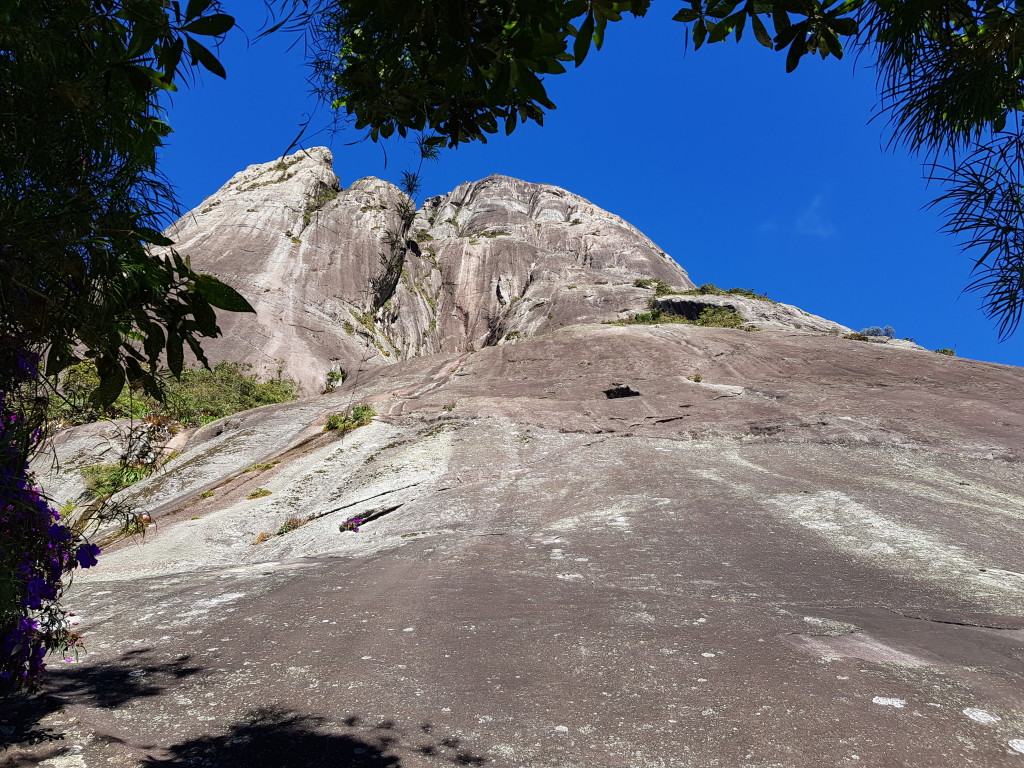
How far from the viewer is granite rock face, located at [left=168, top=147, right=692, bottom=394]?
42.8 m

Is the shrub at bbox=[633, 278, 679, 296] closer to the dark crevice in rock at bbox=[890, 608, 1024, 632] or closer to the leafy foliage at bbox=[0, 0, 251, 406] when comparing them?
the dark crevice in rock at bbox=[890, 608, 1024, 632]

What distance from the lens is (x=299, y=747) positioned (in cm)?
304

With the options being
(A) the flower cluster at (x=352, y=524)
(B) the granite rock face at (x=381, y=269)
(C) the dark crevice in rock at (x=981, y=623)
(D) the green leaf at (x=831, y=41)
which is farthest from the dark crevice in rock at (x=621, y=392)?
(D) the green leaf at (x=831, y=41)

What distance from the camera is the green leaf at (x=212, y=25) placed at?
2.35 m

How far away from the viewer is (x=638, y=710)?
11.1ft

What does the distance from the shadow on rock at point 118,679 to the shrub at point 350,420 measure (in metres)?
14.0

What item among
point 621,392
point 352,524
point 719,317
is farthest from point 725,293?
point 352,524

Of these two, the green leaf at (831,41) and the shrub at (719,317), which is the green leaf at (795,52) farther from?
the shrub at (719,317)

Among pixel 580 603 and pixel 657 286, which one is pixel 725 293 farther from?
pixel 580 603

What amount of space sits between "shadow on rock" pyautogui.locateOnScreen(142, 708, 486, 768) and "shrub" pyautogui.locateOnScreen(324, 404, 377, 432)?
50.1 ft

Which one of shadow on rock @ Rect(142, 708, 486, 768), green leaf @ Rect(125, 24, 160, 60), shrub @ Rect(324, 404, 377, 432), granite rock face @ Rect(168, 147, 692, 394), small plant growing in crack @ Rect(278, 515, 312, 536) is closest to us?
green leaf @ Rect(125, 24, 160, 60)

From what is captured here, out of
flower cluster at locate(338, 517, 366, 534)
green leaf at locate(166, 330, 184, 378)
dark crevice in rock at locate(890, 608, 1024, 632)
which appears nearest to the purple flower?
green leaf at locate(166, 330, 184, 378)

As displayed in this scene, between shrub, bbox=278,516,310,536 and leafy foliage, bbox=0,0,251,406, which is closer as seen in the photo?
leafy foliage, bbox=0,0,251,406

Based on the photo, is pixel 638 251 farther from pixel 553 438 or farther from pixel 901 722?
pixel 901 722
